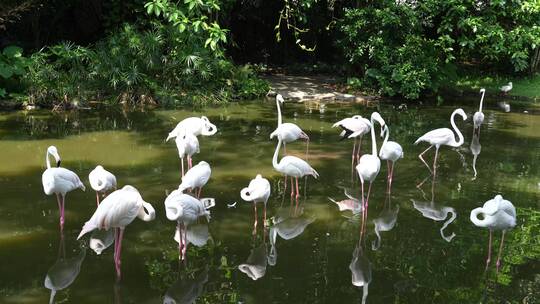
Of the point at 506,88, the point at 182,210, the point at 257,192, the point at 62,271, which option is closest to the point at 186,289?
the point at 182,210

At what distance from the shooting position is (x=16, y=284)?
4.54 metres

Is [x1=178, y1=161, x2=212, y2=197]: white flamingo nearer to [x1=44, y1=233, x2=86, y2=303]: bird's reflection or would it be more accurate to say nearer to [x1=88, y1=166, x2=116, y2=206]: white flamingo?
[x1=88, y1=166, x2=116, y2=206]: white flamingo

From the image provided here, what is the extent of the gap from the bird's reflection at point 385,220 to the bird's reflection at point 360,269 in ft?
0.67

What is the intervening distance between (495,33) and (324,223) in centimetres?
1042

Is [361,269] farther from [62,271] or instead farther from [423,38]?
[423,38]

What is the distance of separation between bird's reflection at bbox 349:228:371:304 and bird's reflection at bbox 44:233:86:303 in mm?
2226

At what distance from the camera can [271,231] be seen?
19.1 feet

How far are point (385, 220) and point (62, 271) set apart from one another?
3.22 meters

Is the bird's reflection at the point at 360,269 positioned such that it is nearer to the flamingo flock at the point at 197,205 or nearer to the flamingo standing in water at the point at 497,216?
the flamingo flock at the point at 197,205

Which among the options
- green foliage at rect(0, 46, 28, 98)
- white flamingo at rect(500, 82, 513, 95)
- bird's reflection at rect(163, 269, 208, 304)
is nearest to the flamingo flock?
bird's reflection at rect(163, 269, 208, 304)

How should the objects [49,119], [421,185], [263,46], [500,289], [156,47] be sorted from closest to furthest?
[500,289] < [421,185] < [49,119] < [156,47] < [263,46]

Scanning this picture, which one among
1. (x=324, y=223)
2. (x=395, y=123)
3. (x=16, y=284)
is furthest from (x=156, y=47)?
(x=16, y=284)

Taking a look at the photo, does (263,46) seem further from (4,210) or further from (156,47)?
(4,210)

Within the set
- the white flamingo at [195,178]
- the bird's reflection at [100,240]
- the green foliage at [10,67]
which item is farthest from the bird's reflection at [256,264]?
the green foliage at [10,67]
